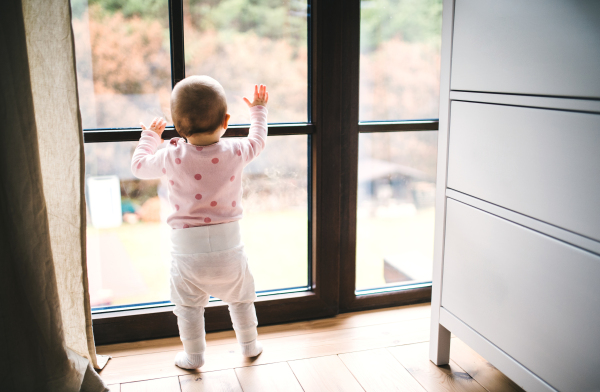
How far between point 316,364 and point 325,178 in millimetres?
602

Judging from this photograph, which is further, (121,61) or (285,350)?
(285,350)

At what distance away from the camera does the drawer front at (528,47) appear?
92 cm

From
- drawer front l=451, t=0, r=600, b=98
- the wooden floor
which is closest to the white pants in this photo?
the wooden floor

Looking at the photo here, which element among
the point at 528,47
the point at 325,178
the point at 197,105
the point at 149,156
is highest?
the point at 528,47

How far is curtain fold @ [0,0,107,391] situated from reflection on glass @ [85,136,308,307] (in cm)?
26

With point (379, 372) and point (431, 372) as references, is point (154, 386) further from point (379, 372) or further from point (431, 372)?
point (431, 372)

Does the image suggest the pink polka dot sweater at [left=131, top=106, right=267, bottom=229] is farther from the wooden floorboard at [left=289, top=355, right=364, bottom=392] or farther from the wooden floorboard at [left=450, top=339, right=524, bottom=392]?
the wooden floorboard at [left=450, top=339, right=524, bottom=392]

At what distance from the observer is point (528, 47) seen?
106 cm

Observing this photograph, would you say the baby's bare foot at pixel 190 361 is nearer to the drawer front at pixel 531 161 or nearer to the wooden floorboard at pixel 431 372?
the wooden floorboard at pixel 431 372

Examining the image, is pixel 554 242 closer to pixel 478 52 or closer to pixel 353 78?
pixel 478 52

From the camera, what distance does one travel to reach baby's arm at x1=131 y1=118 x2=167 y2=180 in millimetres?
1330

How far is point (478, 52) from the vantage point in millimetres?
1205

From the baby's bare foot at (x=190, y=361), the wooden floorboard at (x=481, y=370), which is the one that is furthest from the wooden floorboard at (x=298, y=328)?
the wooden floorboard at (x=481, y=370)

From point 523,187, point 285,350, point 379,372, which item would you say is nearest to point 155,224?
point 285,350
